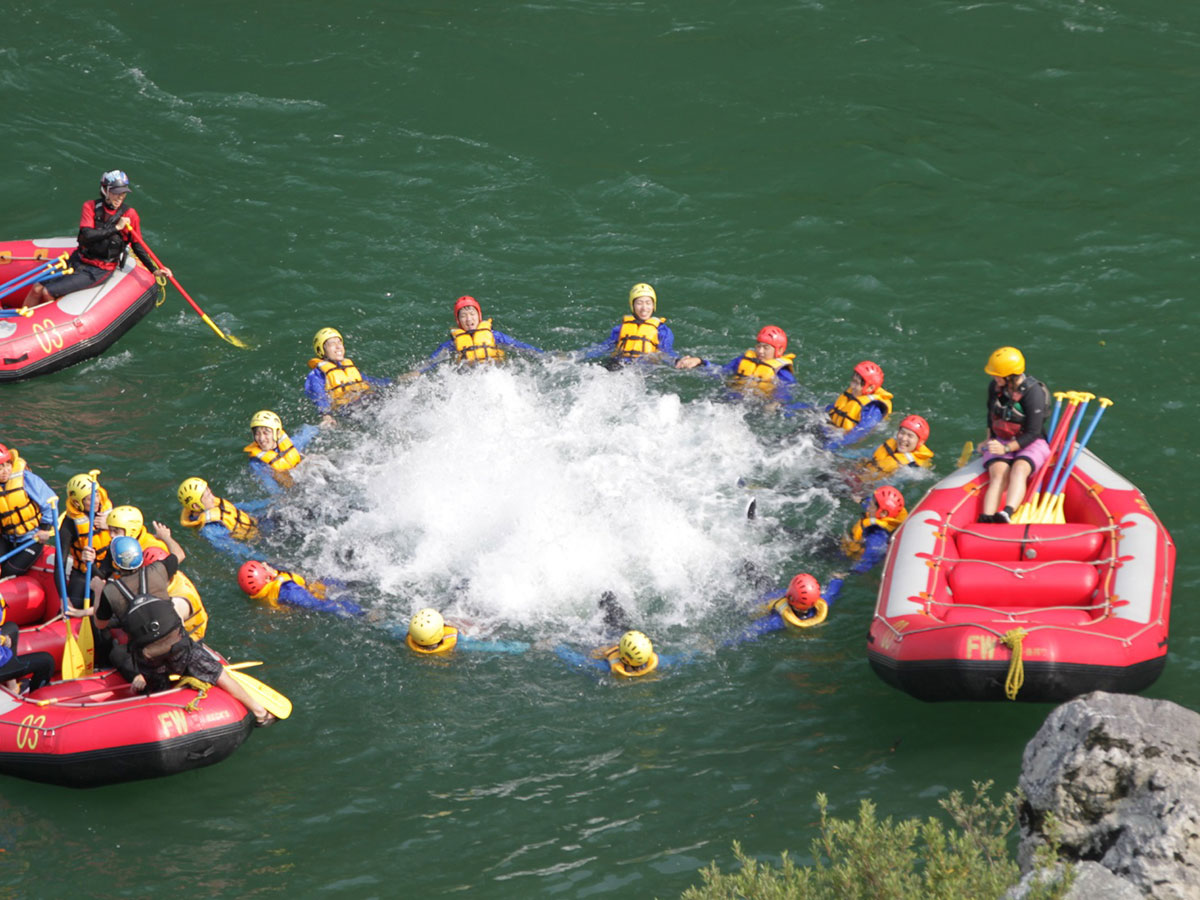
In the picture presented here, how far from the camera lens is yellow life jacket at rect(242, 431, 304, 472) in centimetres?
1262

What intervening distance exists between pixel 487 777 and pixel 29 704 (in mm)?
3358

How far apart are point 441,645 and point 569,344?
502 cm

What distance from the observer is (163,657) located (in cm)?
926

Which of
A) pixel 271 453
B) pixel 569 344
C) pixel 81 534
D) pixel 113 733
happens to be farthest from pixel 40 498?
pixel 569 344

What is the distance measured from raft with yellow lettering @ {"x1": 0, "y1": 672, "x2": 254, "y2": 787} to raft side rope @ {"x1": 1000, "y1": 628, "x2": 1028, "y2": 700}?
5.46 m

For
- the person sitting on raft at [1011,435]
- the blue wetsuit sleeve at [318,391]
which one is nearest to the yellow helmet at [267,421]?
the blue wetsuit sleeve at [318,391]

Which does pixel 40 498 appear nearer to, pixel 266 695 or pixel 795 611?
pixel 266 695

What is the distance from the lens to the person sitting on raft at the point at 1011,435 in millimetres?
10461

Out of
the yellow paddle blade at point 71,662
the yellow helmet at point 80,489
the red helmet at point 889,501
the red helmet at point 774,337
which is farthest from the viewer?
the red helmet at point 774,337

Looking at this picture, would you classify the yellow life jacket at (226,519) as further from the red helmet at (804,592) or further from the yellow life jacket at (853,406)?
the yellow life jacket at (853,406)

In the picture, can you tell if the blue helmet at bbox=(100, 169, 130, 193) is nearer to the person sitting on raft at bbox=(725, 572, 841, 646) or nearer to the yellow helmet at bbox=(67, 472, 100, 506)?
the yellow helmet at bbox=(67, 472, 100, 506)

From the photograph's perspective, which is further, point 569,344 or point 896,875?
point 569,344

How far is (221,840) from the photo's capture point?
884 centimetres

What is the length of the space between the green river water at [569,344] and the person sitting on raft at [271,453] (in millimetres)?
252
